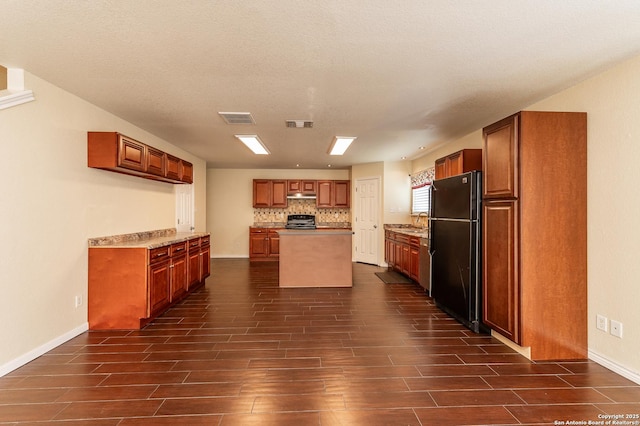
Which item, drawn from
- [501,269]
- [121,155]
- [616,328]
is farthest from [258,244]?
[616,328]

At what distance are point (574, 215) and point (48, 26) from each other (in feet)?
13.8

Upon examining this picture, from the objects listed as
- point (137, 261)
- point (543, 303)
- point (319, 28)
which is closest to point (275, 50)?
point (319, 28)

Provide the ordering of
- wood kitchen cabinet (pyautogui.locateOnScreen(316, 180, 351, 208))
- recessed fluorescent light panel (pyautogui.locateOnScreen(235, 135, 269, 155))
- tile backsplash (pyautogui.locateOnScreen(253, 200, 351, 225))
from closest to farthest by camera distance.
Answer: recessed fluorescent light panel (pyautogui.locateOnScreen(235, 135, 269, 155)) → wood kitchen cabinet (pyautogui.locateOnScreen(316, 180, 351, 208)) → tile backsplash (pyautogui.locateOnScreen(253, 200, 351, 225))

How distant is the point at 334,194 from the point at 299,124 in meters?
4.28

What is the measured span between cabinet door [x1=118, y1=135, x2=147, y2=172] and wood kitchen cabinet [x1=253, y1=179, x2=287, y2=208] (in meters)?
4.37

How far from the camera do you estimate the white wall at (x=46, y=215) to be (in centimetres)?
251

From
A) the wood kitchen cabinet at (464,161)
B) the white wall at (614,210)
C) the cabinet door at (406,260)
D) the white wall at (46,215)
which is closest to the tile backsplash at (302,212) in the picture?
the cabinet door at (406,260)

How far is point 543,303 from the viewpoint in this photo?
106 inches

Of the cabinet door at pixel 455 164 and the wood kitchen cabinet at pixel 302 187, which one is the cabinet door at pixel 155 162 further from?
the wood kitchen cabinet at pixel 302 187

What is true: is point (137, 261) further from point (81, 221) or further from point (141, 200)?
point (141, 200)

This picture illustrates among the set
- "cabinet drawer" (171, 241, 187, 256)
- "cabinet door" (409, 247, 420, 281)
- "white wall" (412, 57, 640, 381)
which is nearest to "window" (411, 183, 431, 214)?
"cabinet door" (409, 247, 420, 281)

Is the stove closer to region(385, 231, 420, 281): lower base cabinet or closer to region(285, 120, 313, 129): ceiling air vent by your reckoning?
region(385, 231, 420, 281): lower base cabinet

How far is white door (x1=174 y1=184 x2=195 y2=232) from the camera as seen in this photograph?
577cm

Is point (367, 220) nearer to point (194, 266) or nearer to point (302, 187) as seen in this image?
point (302, 187)
